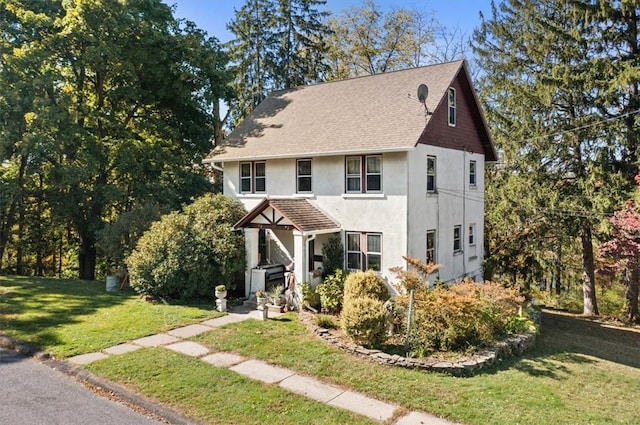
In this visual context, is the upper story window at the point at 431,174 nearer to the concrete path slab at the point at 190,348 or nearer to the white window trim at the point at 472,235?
the white window trim at the point at 472,235

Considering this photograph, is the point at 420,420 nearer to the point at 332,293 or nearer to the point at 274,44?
the point at 332,293

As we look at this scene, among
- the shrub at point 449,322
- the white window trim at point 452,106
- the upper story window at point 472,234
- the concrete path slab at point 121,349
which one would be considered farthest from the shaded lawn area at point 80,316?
the upper story window at point 472,234

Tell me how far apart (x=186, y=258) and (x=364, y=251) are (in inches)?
250

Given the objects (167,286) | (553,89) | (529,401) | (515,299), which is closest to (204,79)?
(167,286)

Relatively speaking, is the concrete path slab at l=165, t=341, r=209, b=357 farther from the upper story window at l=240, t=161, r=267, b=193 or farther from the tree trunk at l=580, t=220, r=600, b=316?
the tree trunk at l=580, t=220, r=600, b=316

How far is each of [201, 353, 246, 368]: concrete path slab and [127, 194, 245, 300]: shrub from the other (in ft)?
17.9

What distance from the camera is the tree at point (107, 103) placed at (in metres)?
19.9

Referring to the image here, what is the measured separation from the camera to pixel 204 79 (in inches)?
940

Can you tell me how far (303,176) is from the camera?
16.7 meters

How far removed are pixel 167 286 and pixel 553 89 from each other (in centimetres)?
1854

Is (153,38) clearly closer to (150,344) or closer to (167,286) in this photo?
(167,286)

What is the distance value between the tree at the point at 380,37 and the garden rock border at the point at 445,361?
25.2 meters

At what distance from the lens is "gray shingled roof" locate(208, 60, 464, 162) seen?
1470 centimetres

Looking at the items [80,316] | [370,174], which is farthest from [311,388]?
[80,316]
